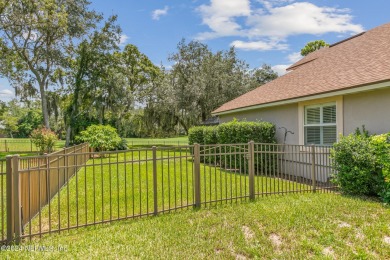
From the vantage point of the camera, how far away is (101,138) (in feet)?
58.4

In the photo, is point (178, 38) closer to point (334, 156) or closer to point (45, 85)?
point (45, 85)

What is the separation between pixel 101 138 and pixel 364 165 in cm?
1543

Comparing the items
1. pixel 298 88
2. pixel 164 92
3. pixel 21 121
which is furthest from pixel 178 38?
pixel 21 121

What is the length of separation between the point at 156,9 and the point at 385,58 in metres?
14.2

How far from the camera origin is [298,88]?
388 inches

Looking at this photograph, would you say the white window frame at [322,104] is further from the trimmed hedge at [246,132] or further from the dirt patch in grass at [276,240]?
the dirt patch in grass at [276,240]

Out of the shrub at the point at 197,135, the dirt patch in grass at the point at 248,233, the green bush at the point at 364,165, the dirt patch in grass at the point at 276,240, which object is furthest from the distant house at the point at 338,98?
the dirt patch in grass at the point at 248,233

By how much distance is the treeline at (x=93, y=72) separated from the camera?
21500 mm

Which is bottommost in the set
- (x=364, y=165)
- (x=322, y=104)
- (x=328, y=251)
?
(x=328, y=251)

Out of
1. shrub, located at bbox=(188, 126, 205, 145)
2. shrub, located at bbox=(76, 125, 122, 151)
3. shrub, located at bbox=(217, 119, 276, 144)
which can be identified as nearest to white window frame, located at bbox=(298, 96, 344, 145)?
shrub, located at bbox=(217, 119, 276, 144)

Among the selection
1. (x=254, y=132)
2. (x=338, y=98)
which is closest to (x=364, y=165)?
(x=338, y=98)

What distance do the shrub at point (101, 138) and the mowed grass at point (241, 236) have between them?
44.6ft

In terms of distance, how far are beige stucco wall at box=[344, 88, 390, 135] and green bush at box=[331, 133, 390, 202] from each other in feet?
2.01

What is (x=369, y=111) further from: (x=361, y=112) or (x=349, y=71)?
(x=349, y=71)
